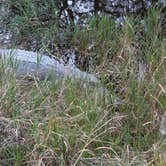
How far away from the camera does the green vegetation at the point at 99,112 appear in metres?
2.61

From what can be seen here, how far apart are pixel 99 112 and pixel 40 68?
0.66 m

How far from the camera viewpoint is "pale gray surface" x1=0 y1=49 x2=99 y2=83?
3258 mm

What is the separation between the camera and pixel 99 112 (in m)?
2.91

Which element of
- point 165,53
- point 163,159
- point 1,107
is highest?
point 165,53

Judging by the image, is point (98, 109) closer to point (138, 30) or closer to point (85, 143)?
point (85, 143)

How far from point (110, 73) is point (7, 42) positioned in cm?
105

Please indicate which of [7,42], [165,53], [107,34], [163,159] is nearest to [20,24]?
[7,42]

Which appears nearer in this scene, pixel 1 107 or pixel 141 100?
pixel 1 107

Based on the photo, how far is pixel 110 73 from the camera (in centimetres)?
346

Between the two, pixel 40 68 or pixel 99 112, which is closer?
pixel 99 112

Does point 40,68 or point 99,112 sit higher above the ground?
point 40,68

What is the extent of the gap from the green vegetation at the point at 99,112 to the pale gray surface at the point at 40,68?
109 millimetres

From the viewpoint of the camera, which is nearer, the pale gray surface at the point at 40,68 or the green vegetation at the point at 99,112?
the green vegetation at the point at 99,112

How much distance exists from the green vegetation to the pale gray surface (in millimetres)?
109
